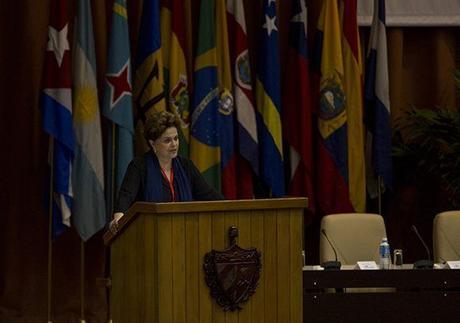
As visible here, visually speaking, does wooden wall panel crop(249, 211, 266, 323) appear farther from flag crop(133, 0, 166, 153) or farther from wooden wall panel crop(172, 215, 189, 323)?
flag crop(133, 0, 166, 153)

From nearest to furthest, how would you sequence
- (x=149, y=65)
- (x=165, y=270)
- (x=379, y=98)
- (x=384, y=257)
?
(x=165, y=270)
(x=384, y=257)
(x=149, y=65)
(x=379, y=98)

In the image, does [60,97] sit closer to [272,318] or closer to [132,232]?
[132,232]

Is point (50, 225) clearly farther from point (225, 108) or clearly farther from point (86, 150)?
point (225, 108)

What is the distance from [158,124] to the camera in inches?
239

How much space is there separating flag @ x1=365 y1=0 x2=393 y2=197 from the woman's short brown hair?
3.08 meters

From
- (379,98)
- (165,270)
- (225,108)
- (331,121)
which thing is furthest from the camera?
(379,98)

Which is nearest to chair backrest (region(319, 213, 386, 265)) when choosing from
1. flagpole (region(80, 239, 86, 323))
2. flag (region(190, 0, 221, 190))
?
flag (region(190, 0, 221, 190))

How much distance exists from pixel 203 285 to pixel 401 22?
4.94m

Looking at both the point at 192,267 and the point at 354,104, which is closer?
the point at 192,267

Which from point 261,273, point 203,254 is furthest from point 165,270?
point 261,273

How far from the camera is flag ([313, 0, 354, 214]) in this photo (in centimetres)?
878

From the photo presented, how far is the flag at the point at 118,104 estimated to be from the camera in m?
8.17

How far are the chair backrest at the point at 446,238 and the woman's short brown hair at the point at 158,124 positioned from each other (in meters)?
2.18

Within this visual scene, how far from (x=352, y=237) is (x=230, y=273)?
8.67ft
